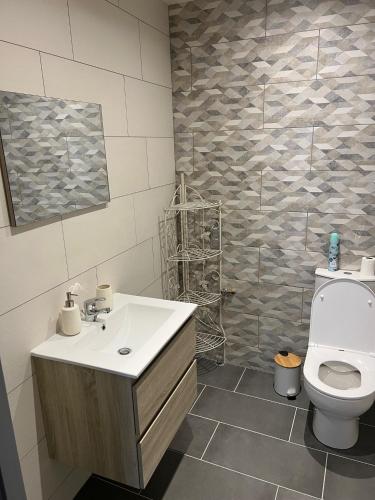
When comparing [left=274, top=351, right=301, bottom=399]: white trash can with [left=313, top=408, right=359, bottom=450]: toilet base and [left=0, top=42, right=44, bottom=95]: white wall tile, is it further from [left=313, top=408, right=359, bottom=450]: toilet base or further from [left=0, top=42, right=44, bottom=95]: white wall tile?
[left=0, top=42, right=44, bottom=95]: white wall tile

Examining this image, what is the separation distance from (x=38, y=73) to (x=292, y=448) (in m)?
2.21

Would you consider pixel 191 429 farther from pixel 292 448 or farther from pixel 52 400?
pixel 52 400

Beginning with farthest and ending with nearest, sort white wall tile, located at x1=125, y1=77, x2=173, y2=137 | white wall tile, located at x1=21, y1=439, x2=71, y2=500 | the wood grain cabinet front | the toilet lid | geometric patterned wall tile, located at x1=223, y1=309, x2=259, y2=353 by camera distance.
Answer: geometric patterned wall tile, located at x1=223, y1=309, x2=259, y2=353 → the toilet lid → white wall tile, located at x1=125, y1=77, x2=173, y2=137 → white wall tile, located at x1=21, y1=439, x2=71, y2=500 → the wood grain cabinet front

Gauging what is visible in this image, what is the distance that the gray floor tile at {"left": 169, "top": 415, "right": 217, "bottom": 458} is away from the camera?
2.10 meters

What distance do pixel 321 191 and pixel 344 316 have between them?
770 mm

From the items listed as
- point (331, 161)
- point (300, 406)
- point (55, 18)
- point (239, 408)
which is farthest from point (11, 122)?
point (300, 406)

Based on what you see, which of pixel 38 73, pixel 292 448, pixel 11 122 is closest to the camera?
pixel 11 122

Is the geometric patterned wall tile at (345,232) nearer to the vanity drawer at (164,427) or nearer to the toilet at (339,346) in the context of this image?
the toilet at (339,346)

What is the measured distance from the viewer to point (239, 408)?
241 centimetres

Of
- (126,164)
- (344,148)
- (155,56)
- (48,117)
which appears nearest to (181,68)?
(155,56)

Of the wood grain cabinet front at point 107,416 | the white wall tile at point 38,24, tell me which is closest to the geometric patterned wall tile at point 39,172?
the white wall tile at point 38,24

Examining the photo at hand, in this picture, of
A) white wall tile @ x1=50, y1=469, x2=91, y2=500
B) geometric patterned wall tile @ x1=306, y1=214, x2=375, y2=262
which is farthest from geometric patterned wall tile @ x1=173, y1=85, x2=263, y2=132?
white wall tile @ x1=50, y1=469, x2=91, y2=500

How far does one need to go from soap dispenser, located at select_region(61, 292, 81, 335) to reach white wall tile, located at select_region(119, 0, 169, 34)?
1.51 m

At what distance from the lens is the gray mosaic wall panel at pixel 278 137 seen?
6.99 feet
